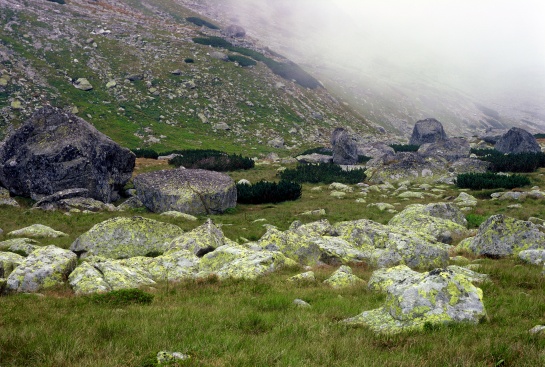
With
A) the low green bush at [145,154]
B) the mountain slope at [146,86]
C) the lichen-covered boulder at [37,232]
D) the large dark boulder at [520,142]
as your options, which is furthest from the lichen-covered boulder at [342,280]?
the large dark boulder at [520,142]

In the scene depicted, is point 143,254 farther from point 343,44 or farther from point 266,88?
point 343,44

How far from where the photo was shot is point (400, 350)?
16.5ft

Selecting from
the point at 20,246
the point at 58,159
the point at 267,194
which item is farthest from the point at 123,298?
the point at 58,159

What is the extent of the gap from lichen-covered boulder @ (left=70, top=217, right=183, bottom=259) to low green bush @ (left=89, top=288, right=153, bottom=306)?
646 centimetres

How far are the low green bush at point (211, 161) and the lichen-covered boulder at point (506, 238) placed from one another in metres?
29.6

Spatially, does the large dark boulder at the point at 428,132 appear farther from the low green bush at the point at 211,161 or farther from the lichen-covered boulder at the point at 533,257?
the lichen-covered boulder at the point at 533,257

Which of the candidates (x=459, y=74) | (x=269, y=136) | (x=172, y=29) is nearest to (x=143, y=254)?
(x=269, y=136)

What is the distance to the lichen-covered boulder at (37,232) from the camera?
1608 centimetres

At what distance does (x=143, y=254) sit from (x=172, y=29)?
78.8 m

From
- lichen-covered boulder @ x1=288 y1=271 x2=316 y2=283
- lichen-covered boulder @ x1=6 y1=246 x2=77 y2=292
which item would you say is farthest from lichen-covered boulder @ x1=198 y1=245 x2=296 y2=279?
lichen-covered boulder @ x1=6 y1=246 x2=77 y2=292

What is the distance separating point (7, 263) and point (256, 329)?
28.2ft

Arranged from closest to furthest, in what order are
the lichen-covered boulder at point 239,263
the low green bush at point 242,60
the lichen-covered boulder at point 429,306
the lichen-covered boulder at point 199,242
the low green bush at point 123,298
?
the lichen-covered boulder at point 429,306 < the low green bush at point 123,298 < the lichen-covered boulder at point 239,263 < the lichen-covered boulder at point 199,242 < the low green bush at point 242,60

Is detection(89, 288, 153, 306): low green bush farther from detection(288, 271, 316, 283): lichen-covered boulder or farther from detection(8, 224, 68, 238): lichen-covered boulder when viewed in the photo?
detection(8, 224, 68, 238): lichen-covered boulder

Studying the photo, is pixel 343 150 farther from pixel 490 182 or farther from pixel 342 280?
pixel 342 280
